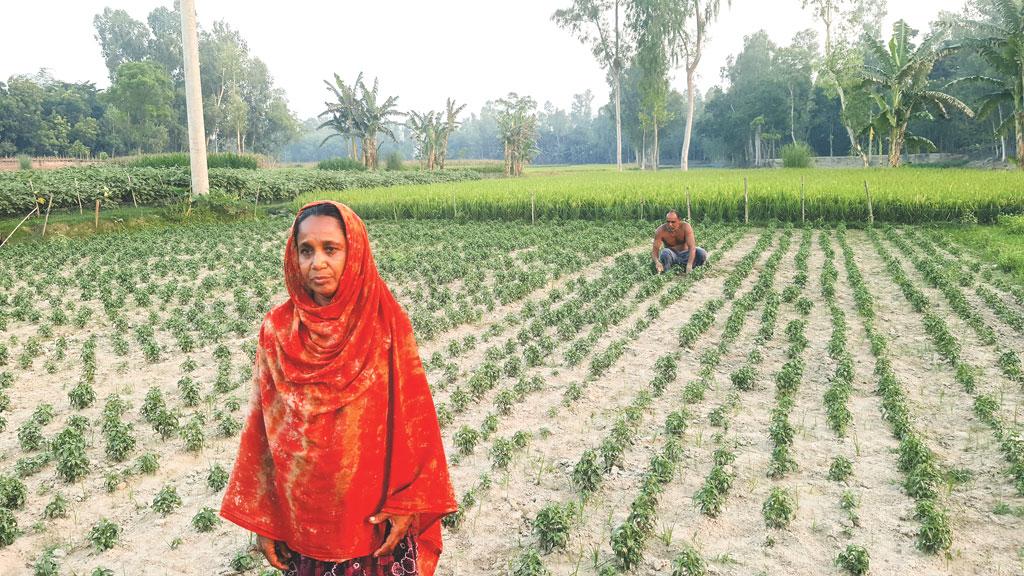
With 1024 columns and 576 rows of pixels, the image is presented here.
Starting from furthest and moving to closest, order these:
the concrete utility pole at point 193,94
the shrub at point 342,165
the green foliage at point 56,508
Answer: the shrub at point 342,165 < the concrete utility pole at point 193,94 < the green foliage at point 56,508

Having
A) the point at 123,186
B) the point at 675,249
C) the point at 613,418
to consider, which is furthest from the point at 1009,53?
the point at 123,186

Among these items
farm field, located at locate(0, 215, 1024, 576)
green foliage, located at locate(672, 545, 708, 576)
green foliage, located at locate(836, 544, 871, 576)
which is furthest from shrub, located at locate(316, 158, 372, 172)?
green foliage, located at locate(836, 544, 871, 576)

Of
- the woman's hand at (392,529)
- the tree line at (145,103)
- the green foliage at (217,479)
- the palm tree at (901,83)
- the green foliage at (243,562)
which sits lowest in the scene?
the green foliage at (243,562)

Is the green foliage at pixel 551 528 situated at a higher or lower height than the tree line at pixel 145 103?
Answer: lower

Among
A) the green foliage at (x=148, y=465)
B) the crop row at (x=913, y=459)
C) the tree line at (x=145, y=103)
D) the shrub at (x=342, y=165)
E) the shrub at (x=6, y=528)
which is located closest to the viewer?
the crop row at (x=913, y=459)

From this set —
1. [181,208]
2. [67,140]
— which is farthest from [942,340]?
[67,140]

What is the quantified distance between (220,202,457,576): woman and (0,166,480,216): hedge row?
64.3ft

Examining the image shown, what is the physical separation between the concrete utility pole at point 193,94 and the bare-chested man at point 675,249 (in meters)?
15.0

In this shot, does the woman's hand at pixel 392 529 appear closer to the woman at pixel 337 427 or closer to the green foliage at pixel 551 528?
the woman at pixel 337 427

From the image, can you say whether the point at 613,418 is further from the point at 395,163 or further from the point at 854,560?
the point at 395,163

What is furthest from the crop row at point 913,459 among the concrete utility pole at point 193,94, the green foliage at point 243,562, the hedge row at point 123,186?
the hedge row at point 123,186

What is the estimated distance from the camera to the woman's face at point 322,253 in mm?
1965

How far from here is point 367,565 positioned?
7.04 feet

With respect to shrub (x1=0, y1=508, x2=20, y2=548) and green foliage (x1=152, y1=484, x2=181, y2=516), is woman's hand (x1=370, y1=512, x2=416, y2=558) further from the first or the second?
shrub (x1=0, y1=508, x2=20, y2=548)
